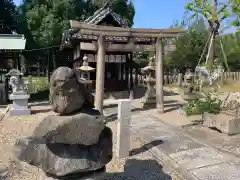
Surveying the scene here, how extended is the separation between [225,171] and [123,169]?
1.88 meters

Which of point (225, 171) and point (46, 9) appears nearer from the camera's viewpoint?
point (225, 171)

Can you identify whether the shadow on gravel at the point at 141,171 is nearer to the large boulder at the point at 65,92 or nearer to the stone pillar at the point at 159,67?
the large boulder at the point at 65,92

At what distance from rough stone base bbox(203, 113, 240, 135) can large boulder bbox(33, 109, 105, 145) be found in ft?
16.8

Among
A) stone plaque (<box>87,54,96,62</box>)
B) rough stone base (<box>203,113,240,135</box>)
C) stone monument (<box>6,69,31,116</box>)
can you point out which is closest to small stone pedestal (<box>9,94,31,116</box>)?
stone monument (<box>6,69,31,116</box>)

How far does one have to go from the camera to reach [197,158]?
503 centimetres

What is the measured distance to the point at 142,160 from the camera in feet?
17.2

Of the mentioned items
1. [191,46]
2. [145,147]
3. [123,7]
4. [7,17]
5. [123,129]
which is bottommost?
[145,147]

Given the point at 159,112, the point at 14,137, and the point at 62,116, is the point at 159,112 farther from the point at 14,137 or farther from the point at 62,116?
the point at 62,116

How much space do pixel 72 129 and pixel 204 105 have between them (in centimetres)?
651

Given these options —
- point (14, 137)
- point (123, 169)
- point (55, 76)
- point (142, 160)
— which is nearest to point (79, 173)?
point (55, 76)

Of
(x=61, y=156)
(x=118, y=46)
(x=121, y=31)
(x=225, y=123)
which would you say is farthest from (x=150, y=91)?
(x=61, y=156)

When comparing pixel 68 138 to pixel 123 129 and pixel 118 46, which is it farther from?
pixel 118 46

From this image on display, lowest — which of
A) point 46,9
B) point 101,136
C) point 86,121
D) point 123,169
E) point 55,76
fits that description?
point 123,169

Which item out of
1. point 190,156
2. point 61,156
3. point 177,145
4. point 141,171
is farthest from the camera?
point 177,145
